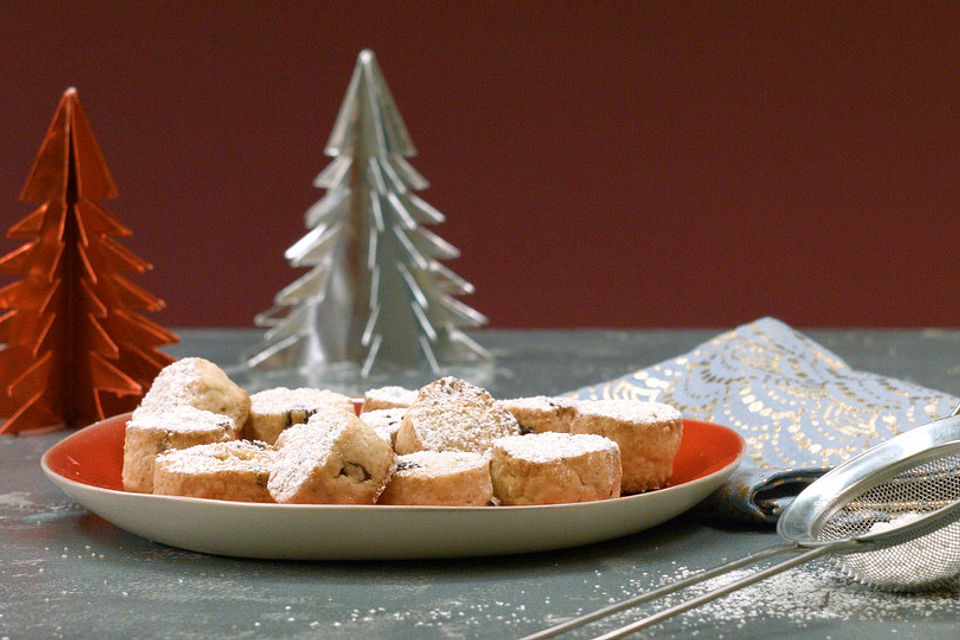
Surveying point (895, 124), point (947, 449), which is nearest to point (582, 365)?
point (947, 449)

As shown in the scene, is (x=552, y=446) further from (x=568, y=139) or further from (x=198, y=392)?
(x=568, y=139)

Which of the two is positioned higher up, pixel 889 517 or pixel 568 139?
pixel 568 139

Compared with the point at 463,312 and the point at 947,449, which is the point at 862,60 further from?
the point at 947,449

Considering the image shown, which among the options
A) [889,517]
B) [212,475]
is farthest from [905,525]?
[212,475]

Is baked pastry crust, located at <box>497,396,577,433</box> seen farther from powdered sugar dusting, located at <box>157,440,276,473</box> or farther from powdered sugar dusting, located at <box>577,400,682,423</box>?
powdered sugar dusting, located at <box>157,440,276,473</box>

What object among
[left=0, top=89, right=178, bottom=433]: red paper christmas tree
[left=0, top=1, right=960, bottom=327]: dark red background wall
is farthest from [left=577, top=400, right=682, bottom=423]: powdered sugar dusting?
[left=0, top=1, right=960, bottom=327]: dark red background wall

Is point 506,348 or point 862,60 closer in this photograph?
point 506,348
